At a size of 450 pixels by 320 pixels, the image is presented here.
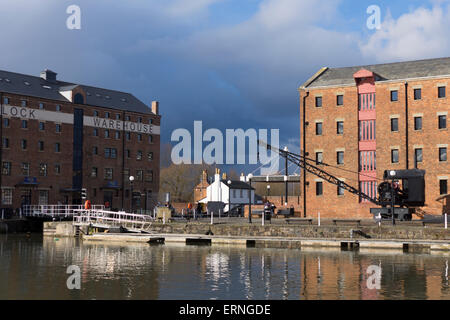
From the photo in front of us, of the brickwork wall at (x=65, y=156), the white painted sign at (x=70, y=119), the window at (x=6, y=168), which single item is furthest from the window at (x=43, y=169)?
the white painted sign at (x=70, y=119)

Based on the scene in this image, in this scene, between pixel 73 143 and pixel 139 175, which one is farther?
pixel 139 175

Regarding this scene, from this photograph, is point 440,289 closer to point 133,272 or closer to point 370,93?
point 133,272

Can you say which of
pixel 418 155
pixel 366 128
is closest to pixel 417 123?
pixel 418 155

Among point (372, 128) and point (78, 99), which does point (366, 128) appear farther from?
point (78, 99)

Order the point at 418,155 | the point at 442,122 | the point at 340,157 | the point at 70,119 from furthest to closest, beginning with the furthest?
the point at 70,119 → the point at 340,157 → the point at 418,155 → the point at 442,122

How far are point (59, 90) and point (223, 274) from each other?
55635mm

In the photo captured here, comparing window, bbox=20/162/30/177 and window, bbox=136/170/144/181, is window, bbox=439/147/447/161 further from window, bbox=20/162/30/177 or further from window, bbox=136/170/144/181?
window, bbox=20/162/30/177

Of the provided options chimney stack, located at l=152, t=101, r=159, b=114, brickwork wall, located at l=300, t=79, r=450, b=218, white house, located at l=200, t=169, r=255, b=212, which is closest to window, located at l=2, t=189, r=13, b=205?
chimney stack, located at l=152, t=101, r=159, b=114

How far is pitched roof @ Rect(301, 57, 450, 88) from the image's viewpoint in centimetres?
5150

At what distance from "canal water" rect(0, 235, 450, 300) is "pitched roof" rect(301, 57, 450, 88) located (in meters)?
23.5

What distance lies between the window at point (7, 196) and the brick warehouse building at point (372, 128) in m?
32.2

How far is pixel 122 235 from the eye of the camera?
140 ft

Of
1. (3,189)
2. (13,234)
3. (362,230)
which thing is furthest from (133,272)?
(3,189)

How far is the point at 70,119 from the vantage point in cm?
7288
